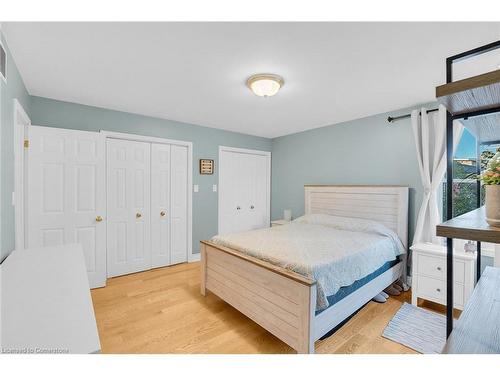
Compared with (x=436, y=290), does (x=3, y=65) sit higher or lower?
higher

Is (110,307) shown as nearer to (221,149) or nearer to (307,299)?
(307,299)

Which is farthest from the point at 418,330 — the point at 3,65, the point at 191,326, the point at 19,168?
the point at 19,168

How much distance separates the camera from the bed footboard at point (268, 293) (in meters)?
1.66

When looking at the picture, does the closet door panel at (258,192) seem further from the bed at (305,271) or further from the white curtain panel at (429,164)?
the white curtain panel at (429,164)

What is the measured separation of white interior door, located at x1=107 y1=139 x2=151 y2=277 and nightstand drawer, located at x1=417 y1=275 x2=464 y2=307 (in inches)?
136

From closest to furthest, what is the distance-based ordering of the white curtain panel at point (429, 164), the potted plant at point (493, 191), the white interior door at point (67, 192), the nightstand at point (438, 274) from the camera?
the potted plant at point (493, 191), the nightstand at point (438, 274), the white interior door at point (67, 192), the white curtain panel at point (429, 164)

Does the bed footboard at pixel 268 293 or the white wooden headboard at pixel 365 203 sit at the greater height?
the white wooden headboard at pixel 365 203

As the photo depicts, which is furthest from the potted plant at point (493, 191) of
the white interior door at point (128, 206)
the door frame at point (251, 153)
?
the door frame at point (251, 153)

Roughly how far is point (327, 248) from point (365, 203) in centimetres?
144

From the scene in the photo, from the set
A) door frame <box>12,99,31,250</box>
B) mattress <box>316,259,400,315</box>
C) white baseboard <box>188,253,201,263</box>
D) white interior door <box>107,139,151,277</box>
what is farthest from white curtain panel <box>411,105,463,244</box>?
door frame <box>12,99,31,250</box>

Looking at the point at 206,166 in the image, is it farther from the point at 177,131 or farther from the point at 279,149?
the point at 279,149

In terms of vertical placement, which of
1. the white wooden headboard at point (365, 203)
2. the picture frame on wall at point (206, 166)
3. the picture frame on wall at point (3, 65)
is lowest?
the white wooden headboard at point (365, 203)

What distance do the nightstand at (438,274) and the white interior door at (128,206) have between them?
3.42 m

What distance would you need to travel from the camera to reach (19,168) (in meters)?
2.32
